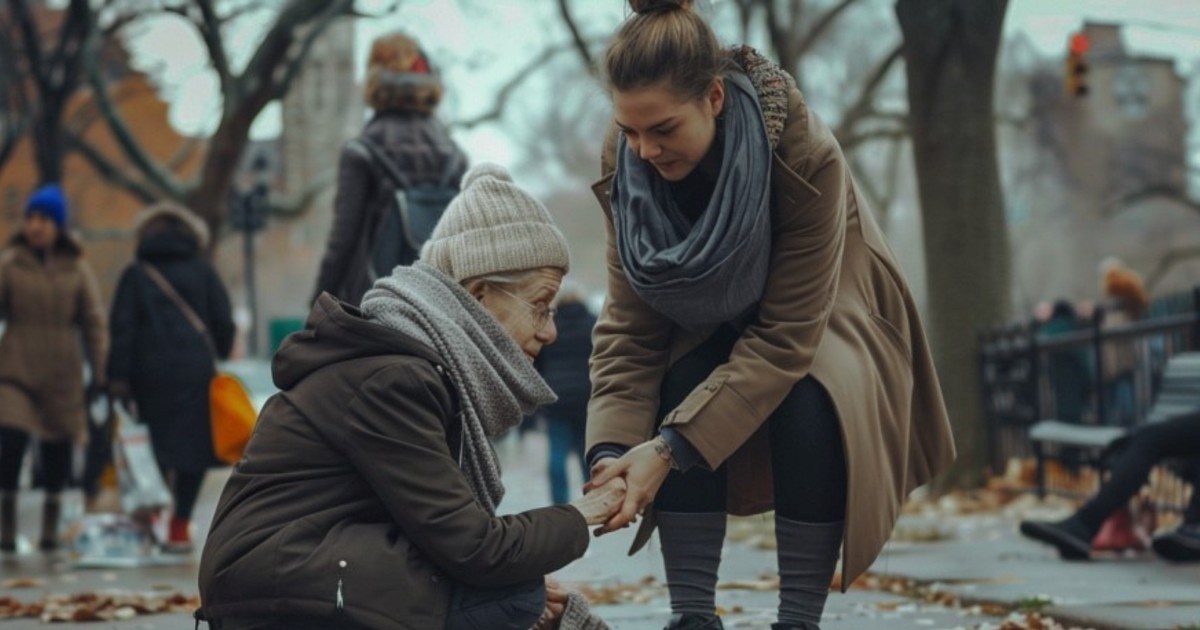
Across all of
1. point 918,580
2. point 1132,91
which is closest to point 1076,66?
point 918,580

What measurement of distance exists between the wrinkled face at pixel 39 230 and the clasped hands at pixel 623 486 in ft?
23.4

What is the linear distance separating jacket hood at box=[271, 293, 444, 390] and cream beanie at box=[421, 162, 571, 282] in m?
0.29

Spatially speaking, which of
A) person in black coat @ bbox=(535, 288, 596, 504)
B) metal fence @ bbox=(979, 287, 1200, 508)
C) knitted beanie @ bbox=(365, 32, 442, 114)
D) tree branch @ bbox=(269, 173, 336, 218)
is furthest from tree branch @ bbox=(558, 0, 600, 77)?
knitted beanie @ bbox=(365, 32, 442, 114)

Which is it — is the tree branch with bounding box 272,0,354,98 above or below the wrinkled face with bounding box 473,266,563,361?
above

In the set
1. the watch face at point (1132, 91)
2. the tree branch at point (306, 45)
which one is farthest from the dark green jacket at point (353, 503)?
the watch face at point (1132, 91)

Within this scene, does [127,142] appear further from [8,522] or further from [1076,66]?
[8,522]

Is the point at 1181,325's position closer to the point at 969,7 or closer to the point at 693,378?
the point at 969,7

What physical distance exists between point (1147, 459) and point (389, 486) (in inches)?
206

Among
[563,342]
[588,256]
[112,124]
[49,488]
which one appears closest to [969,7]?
[563,342]

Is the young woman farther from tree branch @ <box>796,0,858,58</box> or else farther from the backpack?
tree branch @ <box>796,0,858,58</box>

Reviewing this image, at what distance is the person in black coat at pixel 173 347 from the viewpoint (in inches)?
378

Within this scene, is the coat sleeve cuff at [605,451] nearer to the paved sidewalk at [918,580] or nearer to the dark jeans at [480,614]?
the dark jeans at [480,614]

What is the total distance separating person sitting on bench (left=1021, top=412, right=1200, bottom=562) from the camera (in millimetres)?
8234

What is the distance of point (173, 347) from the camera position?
975 centimetres
